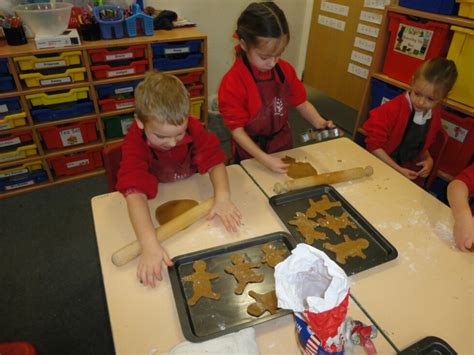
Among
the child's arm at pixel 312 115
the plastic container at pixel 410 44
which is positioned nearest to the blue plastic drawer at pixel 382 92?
the plastic container at pixel 410 44

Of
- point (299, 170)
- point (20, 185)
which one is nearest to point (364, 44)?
point (299, 170)

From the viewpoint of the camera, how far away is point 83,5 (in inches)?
87.2

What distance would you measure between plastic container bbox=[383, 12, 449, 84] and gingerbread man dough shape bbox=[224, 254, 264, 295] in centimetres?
183

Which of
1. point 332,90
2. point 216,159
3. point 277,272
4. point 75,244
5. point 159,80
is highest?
point 159,80

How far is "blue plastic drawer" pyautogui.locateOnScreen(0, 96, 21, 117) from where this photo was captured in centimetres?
195

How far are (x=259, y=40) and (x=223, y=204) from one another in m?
0.60

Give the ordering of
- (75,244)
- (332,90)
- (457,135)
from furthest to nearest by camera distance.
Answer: (332,90) < (457,135) < (75,244)

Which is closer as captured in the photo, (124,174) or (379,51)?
(124,174)

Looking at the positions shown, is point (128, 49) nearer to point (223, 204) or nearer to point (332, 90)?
point (223, 204)

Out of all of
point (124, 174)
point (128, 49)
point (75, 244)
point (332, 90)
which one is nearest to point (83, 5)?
point (128, 49)

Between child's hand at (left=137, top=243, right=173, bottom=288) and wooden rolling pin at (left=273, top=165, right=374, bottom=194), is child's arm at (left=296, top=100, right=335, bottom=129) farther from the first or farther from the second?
child's hand at (left=137, top=243, right=173, bottom=288)

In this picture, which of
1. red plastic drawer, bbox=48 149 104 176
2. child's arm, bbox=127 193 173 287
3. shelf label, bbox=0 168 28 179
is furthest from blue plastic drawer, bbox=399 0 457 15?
shelf label, bbox=0 168 28 179

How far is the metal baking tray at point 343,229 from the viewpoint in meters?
0.91

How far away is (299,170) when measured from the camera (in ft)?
4.17
